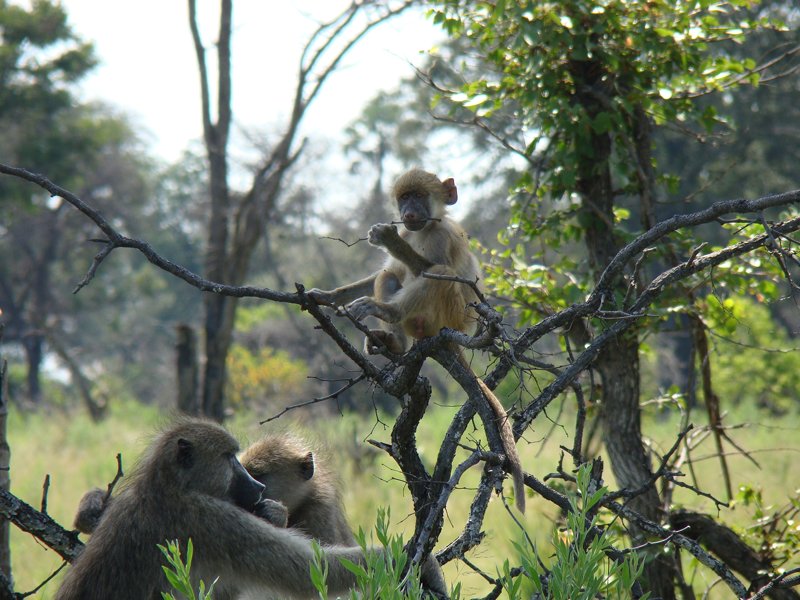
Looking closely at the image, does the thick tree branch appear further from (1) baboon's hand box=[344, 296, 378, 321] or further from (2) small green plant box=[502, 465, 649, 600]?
(2) small green plant box=[502, 465, 649, 600]

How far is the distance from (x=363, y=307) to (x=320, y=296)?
21.4 inches

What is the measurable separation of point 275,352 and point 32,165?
706cm

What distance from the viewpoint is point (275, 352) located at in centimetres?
2195

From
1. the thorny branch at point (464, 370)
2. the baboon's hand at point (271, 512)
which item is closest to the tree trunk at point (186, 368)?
the baboon's hand at point (271, 512)

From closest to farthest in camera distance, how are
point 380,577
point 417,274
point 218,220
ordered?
point 380,577 < point 417,274 < point 218,220

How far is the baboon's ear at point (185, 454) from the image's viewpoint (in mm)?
3227

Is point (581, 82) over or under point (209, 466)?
over

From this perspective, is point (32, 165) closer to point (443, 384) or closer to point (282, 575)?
point (443, 384)

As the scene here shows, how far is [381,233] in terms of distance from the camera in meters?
3.59

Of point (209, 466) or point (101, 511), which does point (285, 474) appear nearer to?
point (209, 466)

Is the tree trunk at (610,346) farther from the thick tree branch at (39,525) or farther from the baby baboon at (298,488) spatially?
the thick tree branch at (39,525)

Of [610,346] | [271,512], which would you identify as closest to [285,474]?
[271,512]

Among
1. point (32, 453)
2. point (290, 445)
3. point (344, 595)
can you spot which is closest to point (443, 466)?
point (344, 595)

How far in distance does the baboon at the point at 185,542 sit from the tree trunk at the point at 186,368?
18.6 ft
